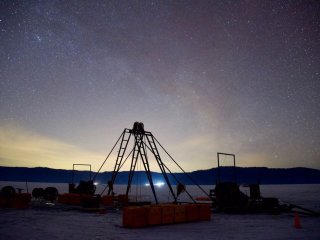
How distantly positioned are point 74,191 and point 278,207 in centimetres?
2361

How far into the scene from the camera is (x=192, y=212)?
1906cm

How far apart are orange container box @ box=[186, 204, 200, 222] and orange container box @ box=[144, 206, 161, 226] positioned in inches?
96.2

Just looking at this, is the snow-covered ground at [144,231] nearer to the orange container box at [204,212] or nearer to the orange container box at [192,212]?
the orange container box at [192,212]

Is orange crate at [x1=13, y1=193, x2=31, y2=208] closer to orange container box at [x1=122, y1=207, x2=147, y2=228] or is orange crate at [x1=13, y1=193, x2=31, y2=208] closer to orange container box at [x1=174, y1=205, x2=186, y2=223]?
orange container box at [x1=122, y1=207, x2=147, y2=228]

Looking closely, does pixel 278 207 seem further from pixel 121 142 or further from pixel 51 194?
pixel 51 194

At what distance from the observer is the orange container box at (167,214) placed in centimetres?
1719

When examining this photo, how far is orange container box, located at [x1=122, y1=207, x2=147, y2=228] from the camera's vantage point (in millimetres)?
15945

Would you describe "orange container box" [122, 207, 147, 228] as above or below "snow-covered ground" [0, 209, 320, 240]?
above

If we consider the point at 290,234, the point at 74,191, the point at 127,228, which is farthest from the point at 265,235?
the point at 74,191

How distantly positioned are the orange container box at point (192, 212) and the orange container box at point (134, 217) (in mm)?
3450

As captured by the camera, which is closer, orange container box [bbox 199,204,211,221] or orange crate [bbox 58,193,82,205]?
orange container box [bbox 199,204,211,221]

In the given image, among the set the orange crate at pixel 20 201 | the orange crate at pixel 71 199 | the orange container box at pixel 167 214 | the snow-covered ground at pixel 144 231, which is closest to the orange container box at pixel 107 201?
the orange crate at pixel 71 199

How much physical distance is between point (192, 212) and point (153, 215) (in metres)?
3.36

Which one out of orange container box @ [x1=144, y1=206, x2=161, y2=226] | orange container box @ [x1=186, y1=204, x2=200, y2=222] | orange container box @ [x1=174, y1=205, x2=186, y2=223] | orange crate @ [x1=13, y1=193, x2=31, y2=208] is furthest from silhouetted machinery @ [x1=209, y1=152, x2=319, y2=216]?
orange crate @ [x1=13, y1=193, x2=31, y2=208]
